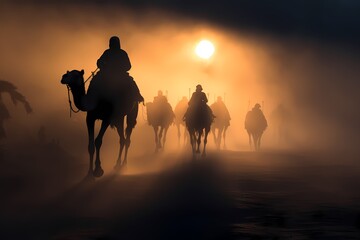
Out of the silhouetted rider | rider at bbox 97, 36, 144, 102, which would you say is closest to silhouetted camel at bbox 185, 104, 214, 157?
rider at bbox 97, 36, 144, 102

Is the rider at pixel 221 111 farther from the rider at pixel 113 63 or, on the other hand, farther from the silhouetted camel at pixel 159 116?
the rider at pixel 113 63

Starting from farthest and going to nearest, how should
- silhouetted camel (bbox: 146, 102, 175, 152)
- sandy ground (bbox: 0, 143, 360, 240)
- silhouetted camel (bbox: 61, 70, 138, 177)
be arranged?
silhouetted camel (bbox: 146, 102, 175, 152)
silhouetted camel (bbox: 61, 70, 138, 177)
sandy ground (bbox: 0, 143, 360, 240)

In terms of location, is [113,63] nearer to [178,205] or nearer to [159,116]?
[178,205]

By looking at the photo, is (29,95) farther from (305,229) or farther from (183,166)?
(305,229)

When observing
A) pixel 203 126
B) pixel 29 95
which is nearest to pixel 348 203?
pixel 203 126

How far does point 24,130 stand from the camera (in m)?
46.4

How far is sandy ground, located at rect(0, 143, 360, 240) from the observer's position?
9234mm

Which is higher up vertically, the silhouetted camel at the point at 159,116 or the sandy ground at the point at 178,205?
the silhouetted camel at the point at 159,116

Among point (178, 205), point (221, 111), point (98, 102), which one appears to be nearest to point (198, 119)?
A: point (98, 102)

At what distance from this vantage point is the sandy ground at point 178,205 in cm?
923

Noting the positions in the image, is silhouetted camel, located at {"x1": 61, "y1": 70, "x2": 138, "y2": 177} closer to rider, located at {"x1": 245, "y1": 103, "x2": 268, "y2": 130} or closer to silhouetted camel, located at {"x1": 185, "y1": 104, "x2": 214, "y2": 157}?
silhouetted camel, located at {"x1": 185, "y1": 104, "x2": 214, "y2": 157}

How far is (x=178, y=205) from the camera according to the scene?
1198 cm

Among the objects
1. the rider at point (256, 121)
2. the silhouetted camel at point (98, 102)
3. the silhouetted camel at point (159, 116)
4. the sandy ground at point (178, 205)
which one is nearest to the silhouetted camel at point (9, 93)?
the sandy ground at point (178, 205)

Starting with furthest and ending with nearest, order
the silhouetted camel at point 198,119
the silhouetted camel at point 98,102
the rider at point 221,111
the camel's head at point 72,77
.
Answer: the rider at point 221,111, the silhouetted camel at point 198,119, the silhouetted camel at point 98,102, the camel's head at point 72,77
